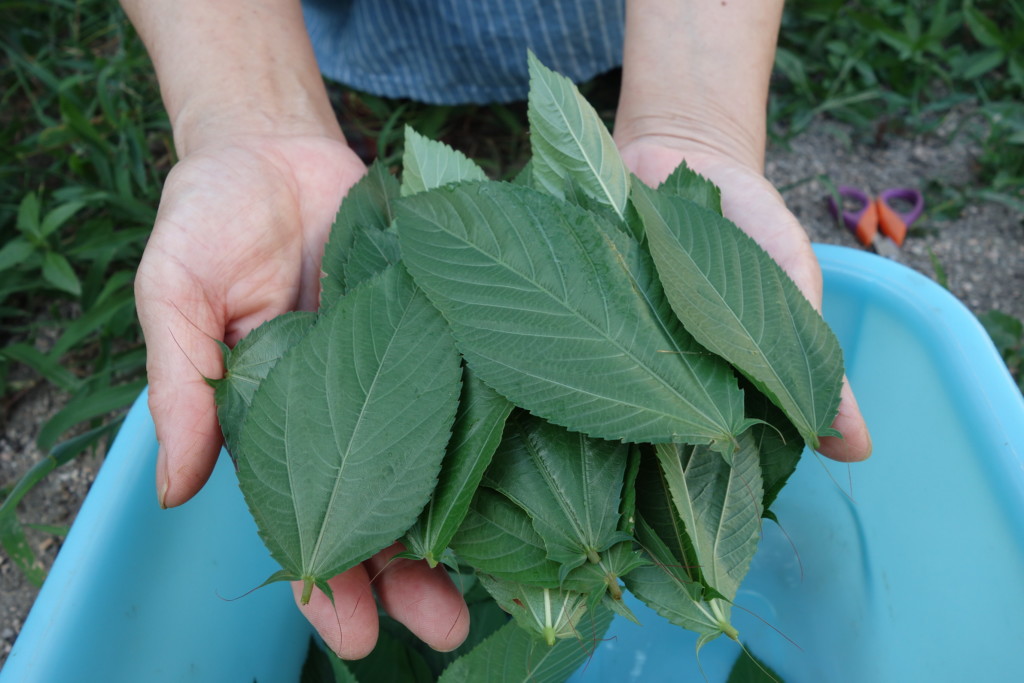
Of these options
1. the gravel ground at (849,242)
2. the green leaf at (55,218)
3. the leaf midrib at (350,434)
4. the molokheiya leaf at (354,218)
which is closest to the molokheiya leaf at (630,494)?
the leaf midrib at (350,434)

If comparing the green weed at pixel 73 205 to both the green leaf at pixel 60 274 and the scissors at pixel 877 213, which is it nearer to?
the green leaf at pixel 60 274

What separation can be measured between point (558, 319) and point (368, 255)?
0.81ft

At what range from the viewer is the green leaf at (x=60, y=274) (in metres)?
1.37

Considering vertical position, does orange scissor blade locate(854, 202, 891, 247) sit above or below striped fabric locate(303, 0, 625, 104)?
below

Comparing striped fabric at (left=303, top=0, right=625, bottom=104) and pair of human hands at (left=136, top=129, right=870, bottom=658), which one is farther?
striped fabric at (left=303, top=0, right=625, bottom=104)

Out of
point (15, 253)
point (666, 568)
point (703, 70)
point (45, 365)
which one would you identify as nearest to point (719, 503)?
point (666, 568)

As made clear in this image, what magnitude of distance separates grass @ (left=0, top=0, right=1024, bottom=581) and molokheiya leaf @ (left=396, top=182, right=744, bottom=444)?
2.63 ft

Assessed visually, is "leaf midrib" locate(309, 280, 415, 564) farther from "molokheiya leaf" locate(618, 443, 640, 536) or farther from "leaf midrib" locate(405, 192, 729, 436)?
"molokheiya leaf" locate(618, 443, 640, 536)

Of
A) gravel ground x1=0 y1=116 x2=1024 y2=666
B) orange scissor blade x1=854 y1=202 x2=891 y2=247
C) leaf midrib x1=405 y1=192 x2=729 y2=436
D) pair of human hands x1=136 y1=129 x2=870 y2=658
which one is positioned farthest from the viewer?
orange scissor blade x1=854 y1=202 x2=891 y2=247

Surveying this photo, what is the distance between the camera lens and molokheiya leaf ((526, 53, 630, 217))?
0.89 meters

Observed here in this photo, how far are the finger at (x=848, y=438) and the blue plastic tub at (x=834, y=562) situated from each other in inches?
7.6

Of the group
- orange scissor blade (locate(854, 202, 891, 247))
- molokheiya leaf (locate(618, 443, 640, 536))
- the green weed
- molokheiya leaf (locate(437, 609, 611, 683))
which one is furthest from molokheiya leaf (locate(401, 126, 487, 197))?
orange scissor blade (locate(854, 202, 891, 247))

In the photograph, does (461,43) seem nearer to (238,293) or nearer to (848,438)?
(238,293)

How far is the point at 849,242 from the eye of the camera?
1.59 m
